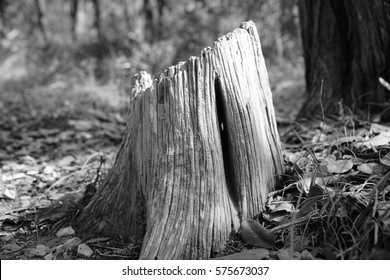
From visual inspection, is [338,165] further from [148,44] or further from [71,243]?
[148,44]

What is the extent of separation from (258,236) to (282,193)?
0.35 m

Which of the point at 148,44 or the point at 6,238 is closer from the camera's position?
the point at 6,238

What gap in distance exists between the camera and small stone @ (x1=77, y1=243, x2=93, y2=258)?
220 cm

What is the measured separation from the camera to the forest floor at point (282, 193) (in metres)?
1.96

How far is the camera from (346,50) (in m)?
3.65

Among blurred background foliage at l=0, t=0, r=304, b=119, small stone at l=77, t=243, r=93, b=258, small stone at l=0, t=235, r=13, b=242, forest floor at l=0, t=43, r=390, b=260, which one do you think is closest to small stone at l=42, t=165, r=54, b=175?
forest floor at l=0, t=43, r=390, b=260

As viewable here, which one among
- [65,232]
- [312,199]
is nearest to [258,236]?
[312,199]

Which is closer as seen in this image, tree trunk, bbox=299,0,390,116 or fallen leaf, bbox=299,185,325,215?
fallen leaf, bbox=299,185,325,215

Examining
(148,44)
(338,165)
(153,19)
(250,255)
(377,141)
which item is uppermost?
(153,19)

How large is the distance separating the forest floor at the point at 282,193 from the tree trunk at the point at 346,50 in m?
0.34

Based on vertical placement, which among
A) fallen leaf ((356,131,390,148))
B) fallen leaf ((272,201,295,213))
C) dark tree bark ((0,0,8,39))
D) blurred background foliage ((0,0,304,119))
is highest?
dark tree bark ((0,0,8,39))

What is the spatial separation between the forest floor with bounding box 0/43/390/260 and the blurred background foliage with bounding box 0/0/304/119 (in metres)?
2.03

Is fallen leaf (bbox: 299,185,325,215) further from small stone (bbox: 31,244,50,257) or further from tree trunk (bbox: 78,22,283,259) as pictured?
small stone (bbox: 31,244,50,257)

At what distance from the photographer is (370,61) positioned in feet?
11.4
